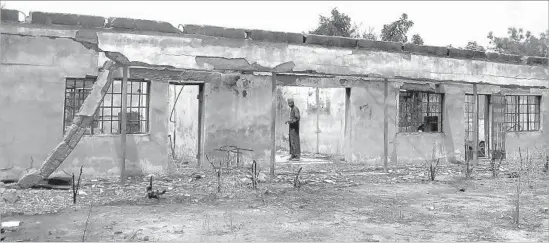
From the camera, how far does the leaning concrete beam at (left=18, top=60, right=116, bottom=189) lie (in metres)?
7.19

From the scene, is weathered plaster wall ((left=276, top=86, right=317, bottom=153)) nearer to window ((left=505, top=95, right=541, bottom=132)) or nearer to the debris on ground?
window ((left=505, top=95, right=541, bottom=132))

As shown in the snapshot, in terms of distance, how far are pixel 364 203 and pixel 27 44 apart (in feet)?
21.4

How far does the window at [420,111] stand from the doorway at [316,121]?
5.80 ft

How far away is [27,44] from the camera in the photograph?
312 inches

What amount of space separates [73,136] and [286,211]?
424cm

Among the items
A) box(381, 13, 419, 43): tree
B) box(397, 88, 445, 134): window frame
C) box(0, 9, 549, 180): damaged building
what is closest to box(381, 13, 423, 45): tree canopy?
box(381, 13, 419, 43): tree

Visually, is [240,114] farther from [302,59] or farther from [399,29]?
[399,29]

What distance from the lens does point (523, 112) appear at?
1341 cm

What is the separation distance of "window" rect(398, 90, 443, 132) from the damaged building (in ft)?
0.09

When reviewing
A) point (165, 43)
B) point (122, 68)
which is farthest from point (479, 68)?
point (122, 68)

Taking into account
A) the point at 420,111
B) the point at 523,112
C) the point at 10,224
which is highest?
the point at 523,112

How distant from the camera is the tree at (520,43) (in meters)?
29.8

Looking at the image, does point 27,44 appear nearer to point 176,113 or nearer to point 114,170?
point 114,170

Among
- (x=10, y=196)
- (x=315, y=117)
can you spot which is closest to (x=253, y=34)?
(x=315, y=117)
